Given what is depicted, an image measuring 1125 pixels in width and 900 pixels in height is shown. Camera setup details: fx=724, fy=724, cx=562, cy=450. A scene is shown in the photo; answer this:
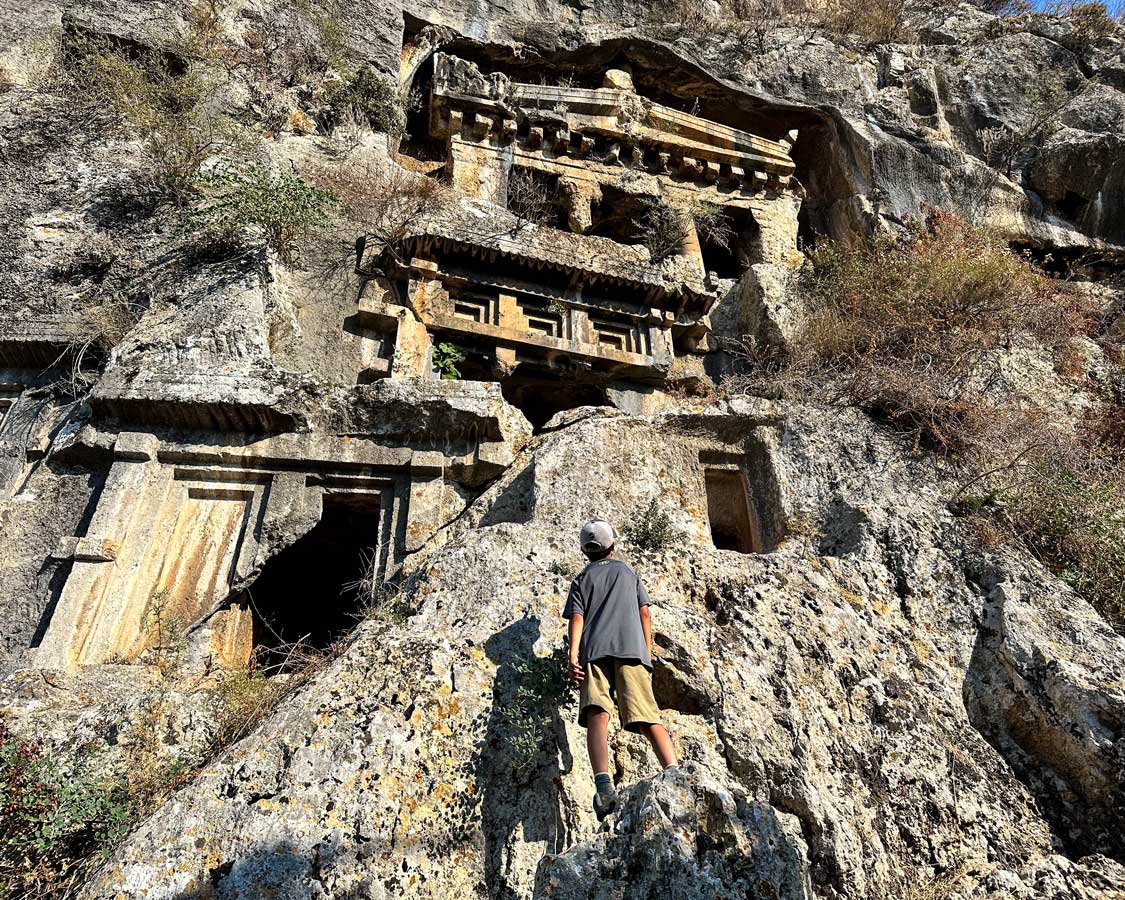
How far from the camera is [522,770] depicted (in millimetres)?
3834

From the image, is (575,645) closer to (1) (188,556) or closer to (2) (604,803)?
(2) (604,803)

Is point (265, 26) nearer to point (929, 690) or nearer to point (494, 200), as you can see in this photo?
point (494, 200)

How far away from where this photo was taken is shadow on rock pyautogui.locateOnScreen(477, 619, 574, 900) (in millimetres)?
3541

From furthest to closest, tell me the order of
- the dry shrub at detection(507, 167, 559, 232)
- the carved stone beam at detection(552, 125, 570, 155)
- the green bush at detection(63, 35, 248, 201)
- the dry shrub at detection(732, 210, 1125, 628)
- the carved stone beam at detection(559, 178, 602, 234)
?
the carved stone beam at detection(552, 125, 570, 155), the carved stone beam at detection(559, 178, 602, 234), the dry shrub at detection(507, 167, 559, 232), the green bush at detection(63, 35, 248, 201), the dry shrub at detection(732, 210, 1125, 628)

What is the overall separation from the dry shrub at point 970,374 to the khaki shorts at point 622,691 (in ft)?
13.9

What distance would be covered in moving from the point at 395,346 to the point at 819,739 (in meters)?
6.62

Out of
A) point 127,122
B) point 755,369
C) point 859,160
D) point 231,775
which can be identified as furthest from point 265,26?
point 231,775

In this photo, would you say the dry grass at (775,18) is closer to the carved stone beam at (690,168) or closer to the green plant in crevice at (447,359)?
the carved stone beam at (690,168)

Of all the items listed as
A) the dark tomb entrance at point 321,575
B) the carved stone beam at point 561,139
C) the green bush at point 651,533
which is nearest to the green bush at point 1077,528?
the green bush at point 651,533

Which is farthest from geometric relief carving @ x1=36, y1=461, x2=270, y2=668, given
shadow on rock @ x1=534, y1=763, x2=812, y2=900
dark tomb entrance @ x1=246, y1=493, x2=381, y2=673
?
shadow on rock @ x1=534, y1=763, x2=812, y2=900

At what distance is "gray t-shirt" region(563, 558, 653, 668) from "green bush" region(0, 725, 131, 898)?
270 cm

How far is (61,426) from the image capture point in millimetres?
7141

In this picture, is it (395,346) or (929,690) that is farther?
(395,346)

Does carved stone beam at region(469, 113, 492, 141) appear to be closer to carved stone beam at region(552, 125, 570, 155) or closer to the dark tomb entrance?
carved stone beam at region(552, 125, 570, 155)
